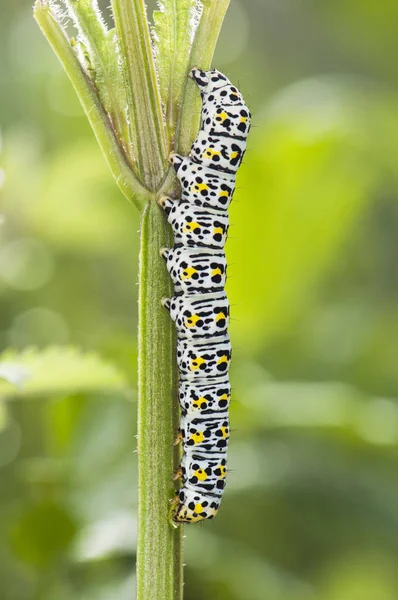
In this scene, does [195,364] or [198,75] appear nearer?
[198,75]

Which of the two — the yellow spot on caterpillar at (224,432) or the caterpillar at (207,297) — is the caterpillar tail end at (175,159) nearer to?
the caterpillar at (207,297)

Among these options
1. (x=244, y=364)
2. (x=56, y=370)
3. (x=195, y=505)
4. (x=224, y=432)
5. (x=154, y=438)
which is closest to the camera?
(x=154, y=438)

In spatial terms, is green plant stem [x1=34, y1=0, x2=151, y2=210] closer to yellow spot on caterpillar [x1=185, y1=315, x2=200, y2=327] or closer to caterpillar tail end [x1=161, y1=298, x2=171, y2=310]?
caterpillar tail end [x1=161, y1=298, x2=171, y2=310]

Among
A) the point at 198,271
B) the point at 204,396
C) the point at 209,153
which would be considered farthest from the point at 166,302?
the point at 209,153

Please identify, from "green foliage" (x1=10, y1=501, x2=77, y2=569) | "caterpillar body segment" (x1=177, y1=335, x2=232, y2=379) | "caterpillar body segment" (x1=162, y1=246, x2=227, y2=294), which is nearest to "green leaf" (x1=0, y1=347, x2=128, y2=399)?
"caterpillar body segment" (x1=177, y1=335, x2=232, y2=379)

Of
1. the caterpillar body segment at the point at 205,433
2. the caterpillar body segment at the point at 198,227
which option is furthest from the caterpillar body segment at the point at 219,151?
the caterpillar body segment at the point at 205,433

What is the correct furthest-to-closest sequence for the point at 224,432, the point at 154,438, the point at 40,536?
the point at 40,536, the point at 224,432, the point at 154,438

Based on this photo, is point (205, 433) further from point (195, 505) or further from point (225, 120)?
point (225, 120)
